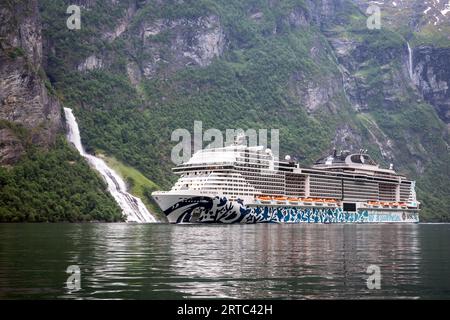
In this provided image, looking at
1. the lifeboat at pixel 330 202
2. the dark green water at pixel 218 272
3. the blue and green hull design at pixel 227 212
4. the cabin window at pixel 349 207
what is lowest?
the dark green water at pixel 218 272

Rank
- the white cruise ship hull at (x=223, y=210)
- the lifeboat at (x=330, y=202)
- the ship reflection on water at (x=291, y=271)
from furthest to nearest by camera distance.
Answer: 1. the lifeboat at (x=330, y=202)
2. the white cruise ship hull at (x=223, y=210)
3. the ship reflection on water at (x=291, y=271)

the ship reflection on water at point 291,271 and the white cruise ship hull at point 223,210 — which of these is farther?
the white cruise ship hull at point 223,210

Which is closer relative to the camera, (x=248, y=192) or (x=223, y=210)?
(x=223, y=210)

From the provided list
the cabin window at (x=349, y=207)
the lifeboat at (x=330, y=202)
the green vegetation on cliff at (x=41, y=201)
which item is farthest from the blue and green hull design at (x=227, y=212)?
the green vegetation on cliff at (x=41, y=201)

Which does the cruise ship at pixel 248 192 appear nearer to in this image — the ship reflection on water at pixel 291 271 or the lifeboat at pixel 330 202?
the lifeboat at pixel 330 202

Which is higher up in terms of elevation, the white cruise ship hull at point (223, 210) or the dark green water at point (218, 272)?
the white cruise ship hull at point (223, 210)

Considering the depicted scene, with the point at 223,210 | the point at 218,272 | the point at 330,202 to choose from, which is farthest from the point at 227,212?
the point at 218,272

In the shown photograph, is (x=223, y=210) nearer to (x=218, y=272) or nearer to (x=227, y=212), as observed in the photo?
(x=227, y=212)

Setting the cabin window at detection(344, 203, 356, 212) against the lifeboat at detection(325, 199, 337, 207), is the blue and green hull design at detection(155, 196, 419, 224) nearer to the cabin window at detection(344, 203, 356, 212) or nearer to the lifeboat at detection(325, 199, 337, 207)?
the lifeboat at detection(325, 199, 337, 207)

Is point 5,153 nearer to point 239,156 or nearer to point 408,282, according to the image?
point 239,156

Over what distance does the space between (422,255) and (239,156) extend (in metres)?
102

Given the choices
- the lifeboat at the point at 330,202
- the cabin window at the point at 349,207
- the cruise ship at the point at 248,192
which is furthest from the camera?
the cabin window at the point at 349,207
